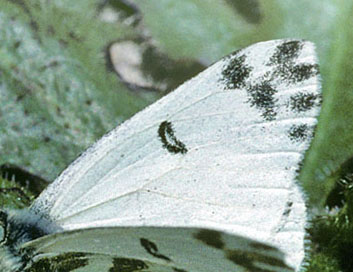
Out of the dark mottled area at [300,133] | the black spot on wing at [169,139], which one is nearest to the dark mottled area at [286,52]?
the dark mottled area at [300,133]

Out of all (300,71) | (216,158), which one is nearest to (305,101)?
(300,71)

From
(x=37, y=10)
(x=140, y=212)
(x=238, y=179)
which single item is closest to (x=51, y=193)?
(x=140, y=212)

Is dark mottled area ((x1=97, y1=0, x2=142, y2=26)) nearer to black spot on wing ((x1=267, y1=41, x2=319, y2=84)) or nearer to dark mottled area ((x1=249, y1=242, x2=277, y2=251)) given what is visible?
black spot on wing ((x1=267, y1=41, x2=319, y2=84))

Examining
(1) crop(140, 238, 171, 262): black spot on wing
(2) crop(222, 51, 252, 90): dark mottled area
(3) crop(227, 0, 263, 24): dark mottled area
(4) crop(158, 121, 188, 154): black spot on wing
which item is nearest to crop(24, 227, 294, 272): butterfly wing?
(1) crop(140, 238, 171, 262): black spot on wing

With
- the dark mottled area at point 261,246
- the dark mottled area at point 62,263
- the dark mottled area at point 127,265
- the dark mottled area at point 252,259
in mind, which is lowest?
the dark mottled area at point 62,263

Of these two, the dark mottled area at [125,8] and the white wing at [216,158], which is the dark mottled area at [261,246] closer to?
the white wing at [216,158]

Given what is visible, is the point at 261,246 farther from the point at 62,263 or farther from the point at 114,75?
the point at 114,75

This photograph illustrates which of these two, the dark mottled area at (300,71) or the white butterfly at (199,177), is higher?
the dark mottled area at (300,71)
